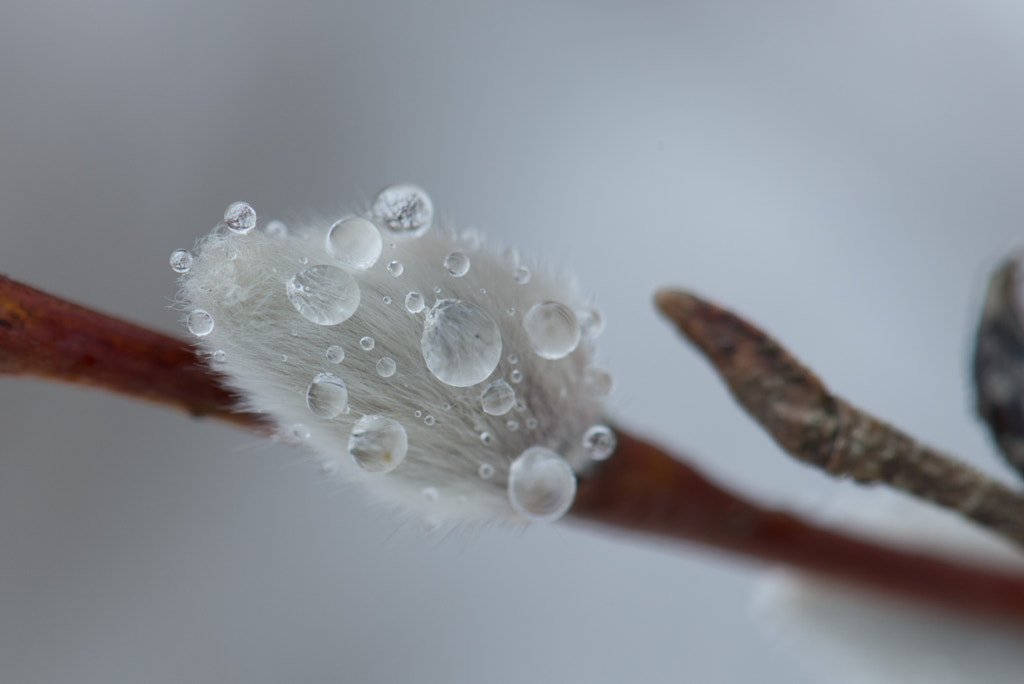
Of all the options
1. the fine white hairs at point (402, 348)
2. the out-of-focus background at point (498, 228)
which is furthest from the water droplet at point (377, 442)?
the out-of-focus background at point (498, 228)

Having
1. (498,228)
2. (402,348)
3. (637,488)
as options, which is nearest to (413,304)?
(402,348)

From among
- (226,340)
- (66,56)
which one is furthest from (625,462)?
(66,56)

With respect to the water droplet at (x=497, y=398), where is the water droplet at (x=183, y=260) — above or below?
below

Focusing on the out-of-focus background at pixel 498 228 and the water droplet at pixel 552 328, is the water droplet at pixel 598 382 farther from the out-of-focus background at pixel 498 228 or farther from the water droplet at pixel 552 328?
the out-of-focus background at pixel 498 228

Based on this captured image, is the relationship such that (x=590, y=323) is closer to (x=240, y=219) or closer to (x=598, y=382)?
(x=598, y=382)

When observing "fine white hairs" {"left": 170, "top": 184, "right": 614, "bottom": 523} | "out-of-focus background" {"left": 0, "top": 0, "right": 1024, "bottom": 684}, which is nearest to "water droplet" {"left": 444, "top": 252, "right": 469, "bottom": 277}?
"fine white hairs" {"left": 170, "top": 184, "right": 614, "bottom": 523}

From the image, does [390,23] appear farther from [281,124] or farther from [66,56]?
[66,56]
